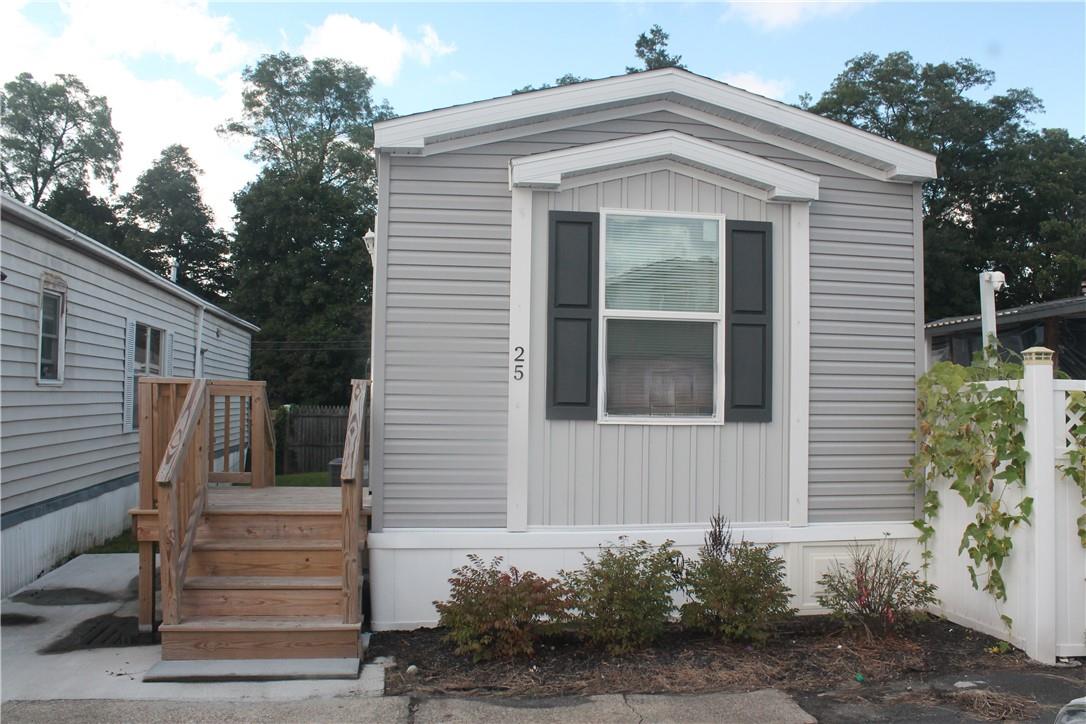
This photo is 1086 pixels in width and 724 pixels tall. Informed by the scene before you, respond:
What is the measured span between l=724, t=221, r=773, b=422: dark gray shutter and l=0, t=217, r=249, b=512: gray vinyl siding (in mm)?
5448

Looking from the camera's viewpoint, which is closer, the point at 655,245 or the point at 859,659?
the point at 859,659

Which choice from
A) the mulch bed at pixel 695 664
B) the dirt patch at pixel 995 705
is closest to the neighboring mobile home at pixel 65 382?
the mulch bed at pixel 695 664

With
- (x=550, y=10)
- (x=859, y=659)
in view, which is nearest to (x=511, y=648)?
(x=859, y=659)

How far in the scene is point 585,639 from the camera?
500 cm

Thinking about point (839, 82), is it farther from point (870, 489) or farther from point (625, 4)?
point (870, 489)

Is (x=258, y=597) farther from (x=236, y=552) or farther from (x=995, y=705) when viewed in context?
(x=995, y=705)

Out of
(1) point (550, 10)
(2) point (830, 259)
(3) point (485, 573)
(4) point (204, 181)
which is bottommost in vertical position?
(3) point (485, 573)

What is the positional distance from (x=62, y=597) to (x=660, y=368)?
15.6 ft

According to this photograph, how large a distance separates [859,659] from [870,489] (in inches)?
52.6

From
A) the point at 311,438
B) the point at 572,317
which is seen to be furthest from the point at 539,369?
the point at 311,438

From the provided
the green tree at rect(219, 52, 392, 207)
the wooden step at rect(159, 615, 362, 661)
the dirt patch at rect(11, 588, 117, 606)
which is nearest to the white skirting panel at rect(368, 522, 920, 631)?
the wooden step at rect(159, 615, 362, 661)

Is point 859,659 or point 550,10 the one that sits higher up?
point 550,10

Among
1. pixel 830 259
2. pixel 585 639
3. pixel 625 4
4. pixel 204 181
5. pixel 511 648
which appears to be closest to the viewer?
pixel 511 648

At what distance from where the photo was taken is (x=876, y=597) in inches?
202
